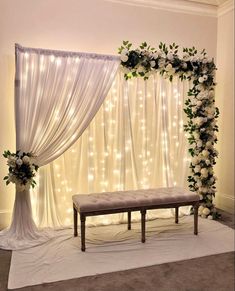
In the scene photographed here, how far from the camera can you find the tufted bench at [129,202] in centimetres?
261

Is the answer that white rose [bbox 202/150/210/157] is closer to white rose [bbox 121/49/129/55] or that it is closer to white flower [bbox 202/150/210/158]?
white flower [bbox 202/150/210/158]

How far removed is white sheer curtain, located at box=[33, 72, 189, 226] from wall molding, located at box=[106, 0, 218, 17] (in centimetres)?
95

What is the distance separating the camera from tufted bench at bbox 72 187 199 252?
2605mm

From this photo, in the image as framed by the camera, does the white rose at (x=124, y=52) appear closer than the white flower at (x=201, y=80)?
Yes

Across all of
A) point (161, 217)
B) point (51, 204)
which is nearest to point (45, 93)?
point (51, 204)

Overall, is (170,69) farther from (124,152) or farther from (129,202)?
(129,202)

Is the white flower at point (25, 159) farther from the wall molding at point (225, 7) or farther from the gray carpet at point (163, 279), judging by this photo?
the wall molding at point (225, 7)

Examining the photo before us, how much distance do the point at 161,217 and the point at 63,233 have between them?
1227 millimetres

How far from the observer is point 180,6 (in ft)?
12.4

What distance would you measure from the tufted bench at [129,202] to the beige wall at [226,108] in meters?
1.11

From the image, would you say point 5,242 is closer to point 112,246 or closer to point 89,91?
point 112,246

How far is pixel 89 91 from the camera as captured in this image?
3092 millimetres

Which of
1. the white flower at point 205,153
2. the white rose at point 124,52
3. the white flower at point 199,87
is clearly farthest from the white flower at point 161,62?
the white flower at point 205,153

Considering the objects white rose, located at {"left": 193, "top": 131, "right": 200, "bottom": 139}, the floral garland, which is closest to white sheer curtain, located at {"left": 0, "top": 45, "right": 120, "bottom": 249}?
the floral garland
